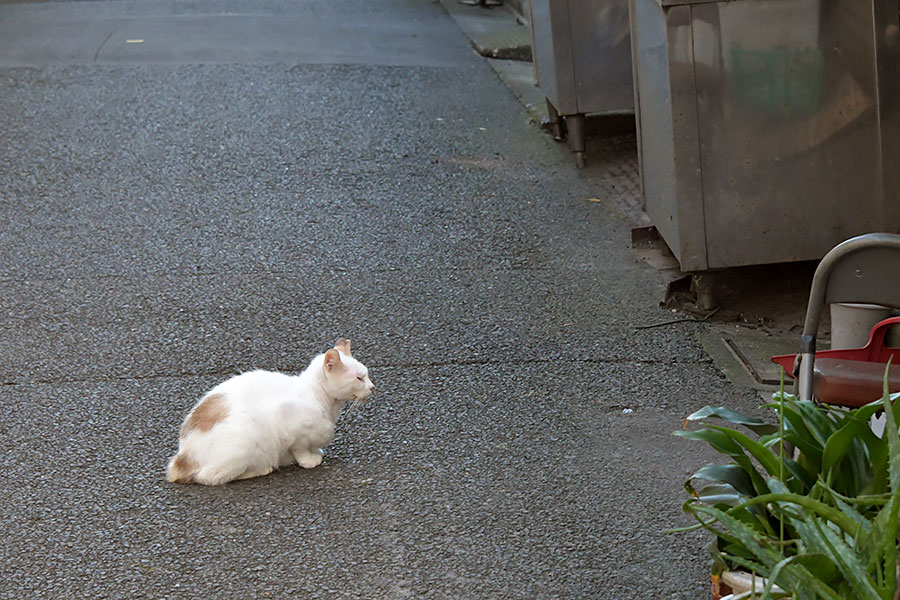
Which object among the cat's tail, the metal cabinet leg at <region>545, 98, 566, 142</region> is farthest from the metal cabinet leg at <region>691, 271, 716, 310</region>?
the metal cabinet leg at <region>545, 98, 566, 142</region>

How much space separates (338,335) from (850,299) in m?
2.84

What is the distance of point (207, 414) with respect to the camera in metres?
3.91

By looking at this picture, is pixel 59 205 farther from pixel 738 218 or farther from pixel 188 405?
pixel 738 218

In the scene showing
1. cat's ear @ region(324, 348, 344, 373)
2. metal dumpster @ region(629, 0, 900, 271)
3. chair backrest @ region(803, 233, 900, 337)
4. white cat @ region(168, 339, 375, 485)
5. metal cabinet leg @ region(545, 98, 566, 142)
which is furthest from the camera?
metal cabinet leg @ region(545, 98, 566, 142)

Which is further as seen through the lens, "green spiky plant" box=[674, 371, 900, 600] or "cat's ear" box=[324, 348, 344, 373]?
"cat's ear" box=[324, 348, 344, 373]

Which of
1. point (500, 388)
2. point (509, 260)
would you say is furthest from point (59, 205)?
point (500, 388)

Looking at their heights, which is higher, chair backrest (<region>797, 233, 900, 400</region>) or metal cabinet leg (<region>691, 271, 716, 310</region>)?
chair backrest (<region>797, 233, 900, 400</region>)

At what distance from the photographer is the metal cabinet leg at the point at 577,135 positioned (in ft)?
26.5

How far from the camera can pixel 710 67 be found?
16.7 ft

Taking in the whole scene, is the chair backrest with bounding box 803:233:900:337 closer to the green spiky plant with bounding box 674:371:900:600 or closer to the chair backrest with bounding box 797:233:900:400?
the chair backrest with bounding box 797:233:900:400

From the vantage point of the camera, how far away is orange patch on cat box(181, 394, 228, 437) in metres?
3.89

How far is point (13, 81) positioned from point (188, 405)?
6.73 meters

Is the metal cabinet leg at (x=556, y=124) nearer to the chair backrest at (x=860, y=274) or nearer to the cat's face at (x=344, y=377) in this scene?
the cat's face at (x=344, y=377)

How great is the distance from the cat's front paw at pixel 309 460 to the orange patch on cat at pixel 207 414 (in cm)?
35
